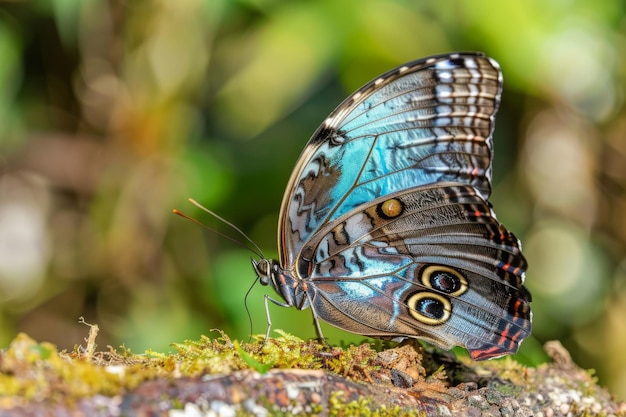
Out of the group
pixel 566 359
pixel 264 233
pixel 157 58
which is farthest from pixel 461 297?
pixel 157 58

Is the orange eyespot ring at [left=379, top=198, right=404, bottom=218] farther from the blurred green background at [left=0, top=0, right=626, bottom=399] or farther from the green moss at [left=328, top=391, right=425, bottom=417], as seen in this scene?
the blurred green background at [left=0, top=0, right=626, bottom=399]

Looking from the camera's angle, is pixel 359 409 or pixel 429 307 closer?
pixel 359 409

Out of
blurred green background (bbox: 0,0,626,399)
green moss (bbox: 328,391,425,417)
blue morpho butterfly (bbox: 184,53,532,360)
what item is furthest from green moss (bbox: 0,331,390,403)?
blurred green background (bbox: 0,0,626,399)

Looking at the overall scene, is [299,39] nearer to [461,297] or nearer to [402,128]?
[402,128]

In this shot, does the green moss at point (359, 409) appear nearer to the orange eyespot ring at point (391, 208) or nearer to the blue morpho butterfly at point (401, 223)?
the blue morpho butterfly at point (401, 223)

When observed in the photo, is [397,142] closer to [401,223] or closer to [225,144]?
[401,223]

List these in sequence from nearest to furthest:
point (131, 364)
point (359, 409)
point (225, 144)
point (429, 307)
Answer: point (359, 409) < point (131, 364) < point (429, 307) < point (225, 144)

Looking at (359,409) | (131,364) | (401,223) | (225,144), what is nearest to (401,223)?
(401,223)

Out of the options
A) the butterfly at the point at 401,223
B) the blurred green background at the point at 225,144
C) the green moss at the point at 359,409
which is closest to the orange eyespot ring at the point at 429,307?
the butterfly at the point at 401,223
